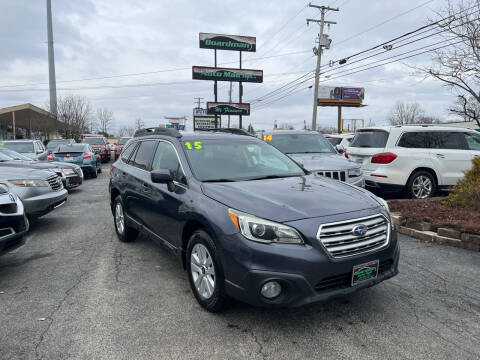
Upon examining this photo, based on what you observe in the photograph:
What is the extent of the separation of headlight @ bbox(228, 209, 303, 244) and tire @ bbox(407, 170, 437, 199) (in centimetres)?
621

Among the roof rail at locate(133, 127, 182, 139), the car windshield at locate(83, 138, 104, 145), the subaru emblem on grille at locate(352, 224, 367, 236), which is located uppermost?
the roof rail at locate(133, 127, 182, 139)

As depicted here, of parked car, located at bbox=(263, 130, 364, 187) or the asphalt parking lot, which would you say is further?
parked car, located at bbox=(263, 130, 364, 187)

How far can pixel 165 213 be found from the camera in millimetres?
3945

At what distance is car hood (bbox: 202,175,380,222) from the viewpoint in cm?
294

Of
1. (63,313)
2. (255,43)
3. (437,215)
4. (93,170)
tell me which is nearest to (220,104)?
(255,43)

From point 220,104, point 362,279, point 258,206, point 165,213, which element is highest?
point 220,104

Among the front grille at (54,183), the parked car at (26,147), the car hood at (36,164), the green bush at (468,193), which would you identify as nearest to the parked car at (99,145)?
the parked car at (26,147)

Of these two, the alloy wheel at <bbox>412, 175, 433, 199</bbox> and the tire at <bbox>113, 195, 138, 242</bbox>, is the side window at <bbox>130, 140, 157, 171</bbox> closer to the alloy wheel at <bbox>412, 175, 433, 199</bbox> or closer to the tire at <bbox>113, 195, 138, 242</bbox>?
the tire at <bbox>113, 195, 138, 242</bbox>

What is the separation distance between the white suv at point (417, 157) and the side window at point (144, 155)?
540 centimetres

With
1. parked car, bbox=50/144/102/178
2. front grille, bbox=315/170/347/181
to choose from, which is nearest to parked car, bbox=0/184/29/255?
front grille, bbox=315/170/347/181

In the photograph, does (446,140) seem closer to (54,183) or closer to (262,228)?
(262,228)

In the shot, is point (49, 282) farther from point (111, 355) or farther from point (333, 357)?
point (333, 357)

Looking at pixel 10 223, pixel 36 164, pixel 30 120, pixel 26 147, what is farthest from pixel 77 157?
pixel 30 120

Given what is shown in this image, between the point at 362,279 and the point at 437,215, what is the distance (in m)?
3.70
